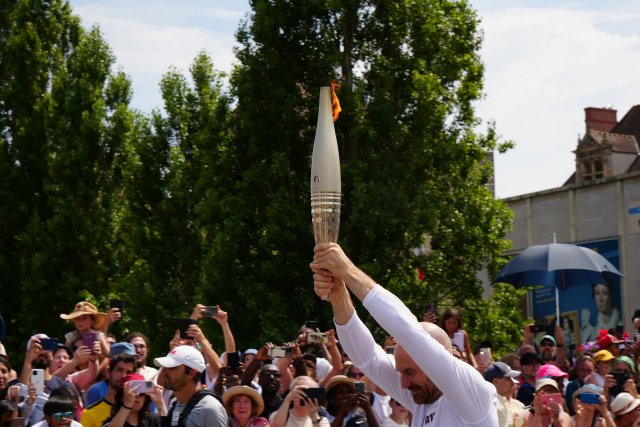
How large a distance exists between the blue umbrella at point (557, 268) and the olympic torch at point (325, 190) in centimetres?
1262

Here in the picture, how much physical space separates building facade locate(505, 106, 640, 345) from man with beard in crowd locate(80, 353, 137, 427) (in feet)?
94.3

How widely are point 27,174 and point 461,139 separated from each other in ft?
45.0

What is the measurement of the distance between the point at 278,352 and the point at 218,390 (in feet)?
3.85

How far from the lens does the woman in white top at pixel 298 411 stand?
32.3 ft

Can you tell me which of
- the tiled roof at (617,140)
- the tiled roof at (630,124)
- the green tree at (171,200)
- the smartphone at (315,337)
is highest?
the tiled roof at (630,124)

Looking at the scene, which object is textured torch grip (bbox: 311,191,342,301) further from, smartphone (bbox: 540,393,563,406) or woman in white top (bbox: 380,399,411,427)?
woman in white top (bbox: 380,399,411,427)

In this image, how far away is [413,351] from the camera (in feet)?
15.2

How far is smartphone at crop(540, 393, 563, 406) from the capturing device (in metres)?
9.75

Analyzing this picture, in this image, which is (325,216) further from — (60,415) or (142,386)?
(60,415)

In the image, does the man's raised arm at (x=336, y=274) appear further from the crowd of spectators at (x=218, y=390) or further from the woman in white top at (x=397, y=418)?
the woman in white top at (x=397, y=418)

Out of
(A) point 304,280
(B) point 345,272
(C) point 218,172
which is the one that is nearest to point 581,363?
(B) point 345,272

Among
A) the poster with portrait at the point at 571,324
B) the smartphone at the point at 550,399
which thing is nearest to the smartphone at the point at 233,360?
the smartphone at the point at 550,399

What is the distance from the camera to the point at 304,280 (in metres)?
25.2

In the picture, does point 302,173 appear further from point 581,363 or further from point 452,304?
point 581,363
